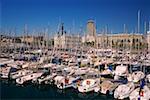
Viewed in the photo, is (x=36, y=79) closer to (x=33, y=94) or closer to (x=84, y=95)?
(x=33, y=94)

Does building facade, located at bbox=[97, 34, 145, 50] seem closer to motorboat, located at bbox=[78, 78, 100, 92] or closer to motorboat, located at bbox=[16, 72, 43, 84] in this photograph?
motorboat, located at bbox=[16, 72, 43, 84]

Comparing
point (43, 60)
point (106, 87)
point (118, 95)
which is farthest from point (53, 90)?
point (43, 60)

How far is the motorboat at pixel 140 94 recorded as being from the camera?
929 cm

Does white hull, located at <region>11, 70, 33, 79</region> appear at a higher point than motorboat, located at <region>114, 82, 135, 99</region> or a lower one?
higher

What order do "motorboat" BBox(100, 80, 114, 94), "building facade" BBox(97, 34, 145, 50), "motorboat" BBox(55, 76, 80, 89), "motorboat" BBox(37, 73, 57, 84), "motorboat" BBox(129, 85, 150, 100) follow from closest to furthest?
1. "motorboat" BBox(129, 85, 150, 100)
2. "motorboat" BBox(100, 80, 114, 94)
3. "motorboat" BBox(55, 76, 80, 89)
4. "motorboat" BBox(37, 73, 57, 84)
5. "building facade" BBox(97, 34, 145, 50)

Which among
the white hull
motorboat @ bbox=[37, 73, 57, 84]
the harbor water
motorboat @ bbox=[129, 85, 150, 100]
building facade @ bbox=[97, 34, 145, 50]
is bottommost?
the harbor water

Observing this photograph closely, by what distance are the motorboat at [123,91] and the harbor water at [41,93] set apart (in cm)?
38

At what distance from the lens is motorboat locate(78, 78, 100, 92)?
11.4 metres

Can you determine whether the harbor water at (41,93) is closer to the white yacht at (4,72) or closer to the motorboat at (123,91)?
the motorboat at (123,91)

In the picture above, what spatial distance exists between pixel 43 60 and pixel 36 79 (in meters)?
4.43

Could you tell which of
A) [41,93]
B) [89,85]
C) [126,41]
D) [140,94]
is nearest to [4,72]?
[41,93]

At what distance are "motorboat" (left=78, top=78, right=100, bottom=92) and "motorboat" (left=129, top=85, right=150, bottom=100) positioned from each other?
5.76 ft

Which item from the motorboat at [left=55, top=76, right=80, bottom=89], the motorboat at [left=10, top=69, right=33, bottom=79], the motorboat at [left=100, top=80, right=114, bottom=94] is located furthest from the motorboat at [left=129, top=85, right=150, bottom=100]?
the motorboat at [left=10, top=69, right=33, bottom=79]

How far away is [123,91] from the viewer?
1020cm
